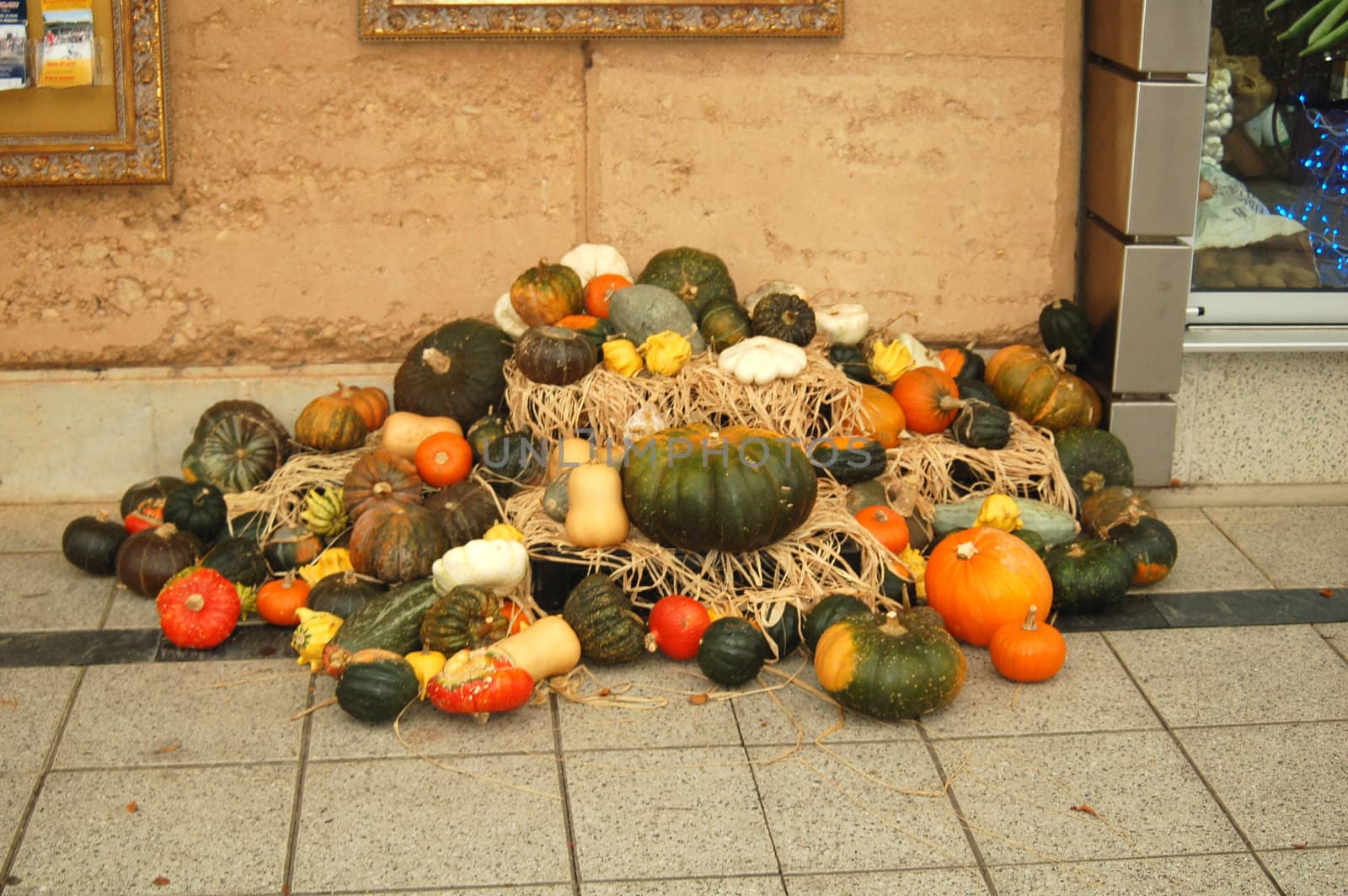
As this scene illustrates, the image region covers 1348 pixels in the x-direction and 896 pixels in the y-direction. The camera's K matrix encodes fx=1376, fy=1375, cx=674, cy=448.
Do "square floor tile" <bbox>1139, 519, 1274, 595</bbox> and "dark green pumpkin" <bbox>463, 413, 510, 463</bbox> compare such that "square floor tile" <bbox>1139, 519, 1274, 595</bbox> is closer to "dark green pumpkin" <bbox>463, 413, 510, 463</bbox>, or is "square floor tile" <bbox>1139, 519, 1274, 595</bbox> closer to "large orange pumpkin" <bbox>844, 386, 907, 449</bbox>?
"large orange pumpkin" <bbox>844, 386, 907, 449</bbox>

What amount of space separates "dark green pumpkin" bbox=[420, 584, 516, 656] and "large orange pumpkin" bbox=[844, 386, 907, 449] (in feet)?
6.56

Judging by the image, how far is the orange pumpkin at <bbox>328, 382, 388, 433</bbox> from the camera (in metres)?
6.78

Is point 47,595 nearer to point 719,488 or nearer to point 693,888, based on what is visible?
point 719,488

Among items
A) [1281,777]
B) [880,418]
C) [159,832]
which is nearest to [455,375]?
[880,418]

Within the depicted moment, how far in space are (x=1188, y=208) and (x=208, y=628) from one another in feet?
16.1

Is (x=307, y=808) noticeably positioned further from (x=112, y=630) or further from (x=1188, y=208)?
(x=1188, y=208)

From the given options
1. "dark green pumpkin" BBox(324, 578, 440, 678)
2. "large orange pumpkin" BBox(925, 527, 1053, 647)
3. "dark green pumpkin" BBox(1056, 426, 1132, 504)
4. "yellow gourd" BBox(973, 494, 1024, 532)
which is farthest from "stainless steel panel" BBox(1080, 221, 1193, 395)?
"dark green pumpkin" BBox(324, 578, 440, 678)

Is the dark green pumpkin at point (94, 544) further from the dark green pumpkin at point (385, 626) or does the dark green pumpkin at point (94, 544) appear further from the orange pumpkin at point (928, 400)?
the orange pumpkin at point (928, 400)

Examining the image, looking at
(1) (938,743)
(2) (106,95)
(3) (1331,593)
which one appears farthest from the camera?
(2) (106,95)

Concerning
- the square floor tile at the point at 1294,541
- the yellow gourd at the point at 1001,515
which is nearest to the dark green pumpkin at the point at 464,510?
the yellow gourd at the point at 1001,515

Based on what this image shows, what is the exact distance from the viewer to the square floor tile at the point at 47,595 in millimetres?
5883

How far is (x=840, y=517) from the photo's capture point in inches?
233

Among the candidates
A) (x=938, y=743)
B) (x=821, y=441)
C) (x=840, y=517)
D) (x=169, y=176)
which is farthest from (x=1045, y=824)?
(x=169, y=176)

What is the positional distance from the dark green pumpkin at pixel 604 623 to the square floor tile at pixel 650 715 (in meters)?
0.09
